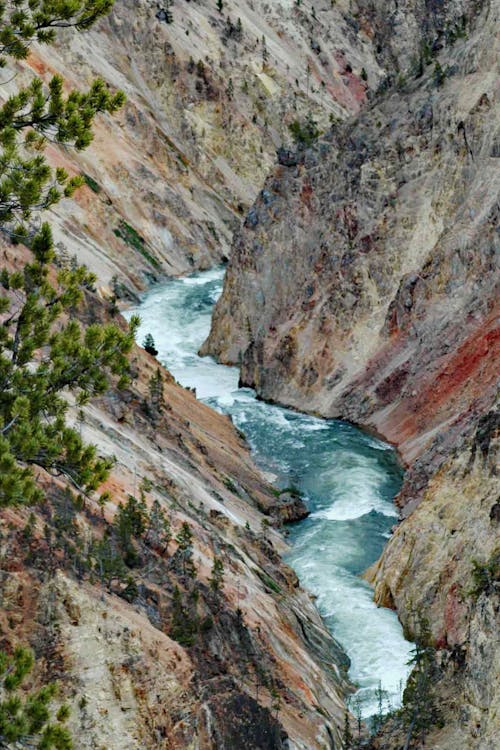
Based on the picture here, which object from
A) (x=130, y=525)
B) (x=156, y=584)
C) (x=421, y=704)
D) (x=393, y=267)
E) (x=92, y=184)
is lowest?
(x=393, y=267)

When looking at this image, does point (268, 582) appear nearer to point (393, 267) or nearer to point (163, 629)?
point (163, 629)

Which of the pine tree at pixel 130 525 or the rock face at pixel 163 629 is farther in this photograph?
the pine tree at pixel 130 525

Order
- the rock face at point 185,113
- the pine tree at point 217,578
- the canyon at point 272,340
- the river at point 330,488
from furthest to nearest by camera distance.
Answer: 1. the rock face at point 185,113
2. the river at point 330,488
3. the pine tree at point 217,578
4. the canyon at point 272,340

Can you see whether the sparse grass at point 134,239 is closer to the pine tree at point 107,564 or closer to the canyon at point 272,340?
the canyon at point 272,340

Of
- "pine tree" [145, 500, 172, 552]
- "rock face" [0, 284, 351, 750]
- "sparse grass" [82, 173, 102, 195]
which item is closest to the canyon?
"rock face" [0, 284, 351, 750]

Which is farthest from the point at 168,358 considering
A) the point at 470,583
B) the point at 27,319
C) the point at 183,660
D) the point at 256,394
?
the point at 27,319

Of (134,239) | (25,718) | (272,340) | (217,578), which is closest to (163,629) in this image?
(217,578)

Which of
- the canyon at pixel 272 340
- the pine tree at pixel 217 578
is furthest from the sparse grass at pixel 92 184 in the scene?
the pine tree at pixel 217 578
